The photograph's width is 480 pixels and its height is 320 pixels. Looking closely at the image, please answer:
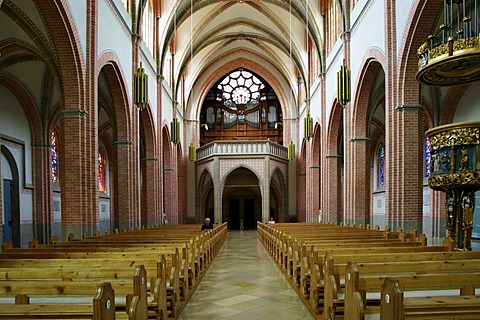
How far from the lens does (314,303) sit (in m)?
5.38

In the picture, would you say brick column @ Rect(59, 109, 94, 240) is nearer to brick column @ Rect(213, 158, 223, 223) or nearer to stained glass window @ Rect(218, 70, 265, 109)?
brick column @ Rect(213, 158, 223, 223)

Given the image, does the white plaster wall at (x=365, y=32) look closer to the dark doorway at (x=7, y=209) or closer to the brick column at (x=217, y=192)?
the dark doorway at (x=7, y=209)

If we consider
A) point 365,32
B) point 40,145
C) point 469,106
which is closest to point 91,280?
point 365,32

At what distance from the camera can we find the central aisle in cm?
559

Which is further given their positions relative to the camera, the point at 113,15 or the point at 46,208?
the point at 46,208

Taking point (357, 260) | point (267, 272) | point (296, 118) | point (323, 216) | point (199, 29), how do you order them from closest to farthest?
point (357, 260), point (267, 272), point (323, 216), point (199, 29), point (296, 118)

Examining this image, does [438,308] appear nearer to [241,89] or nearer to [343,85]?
[343,85]

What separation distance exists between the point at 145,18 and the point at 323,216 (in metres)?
12.1

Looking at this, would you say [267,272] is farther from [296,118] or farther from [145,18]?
[296,118]

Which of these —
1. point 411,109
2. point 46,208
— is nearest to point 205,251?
point 411,109

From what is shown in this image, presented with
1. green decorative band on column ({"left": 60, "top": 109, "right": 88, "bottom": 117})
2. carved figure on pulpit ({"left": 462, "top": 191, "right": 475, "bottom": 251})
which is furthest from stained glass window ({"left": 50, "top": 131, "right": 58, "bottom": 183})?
carved figure on pulpit ({"left": 462, "top": 191, "right": 475, "bottom": 251})

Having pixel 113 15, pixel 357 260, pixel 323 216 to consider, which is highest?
pixel 113 15

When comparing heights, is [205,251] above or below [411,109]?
below

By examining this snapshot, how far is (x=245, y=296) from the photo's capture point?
664 centimetres
